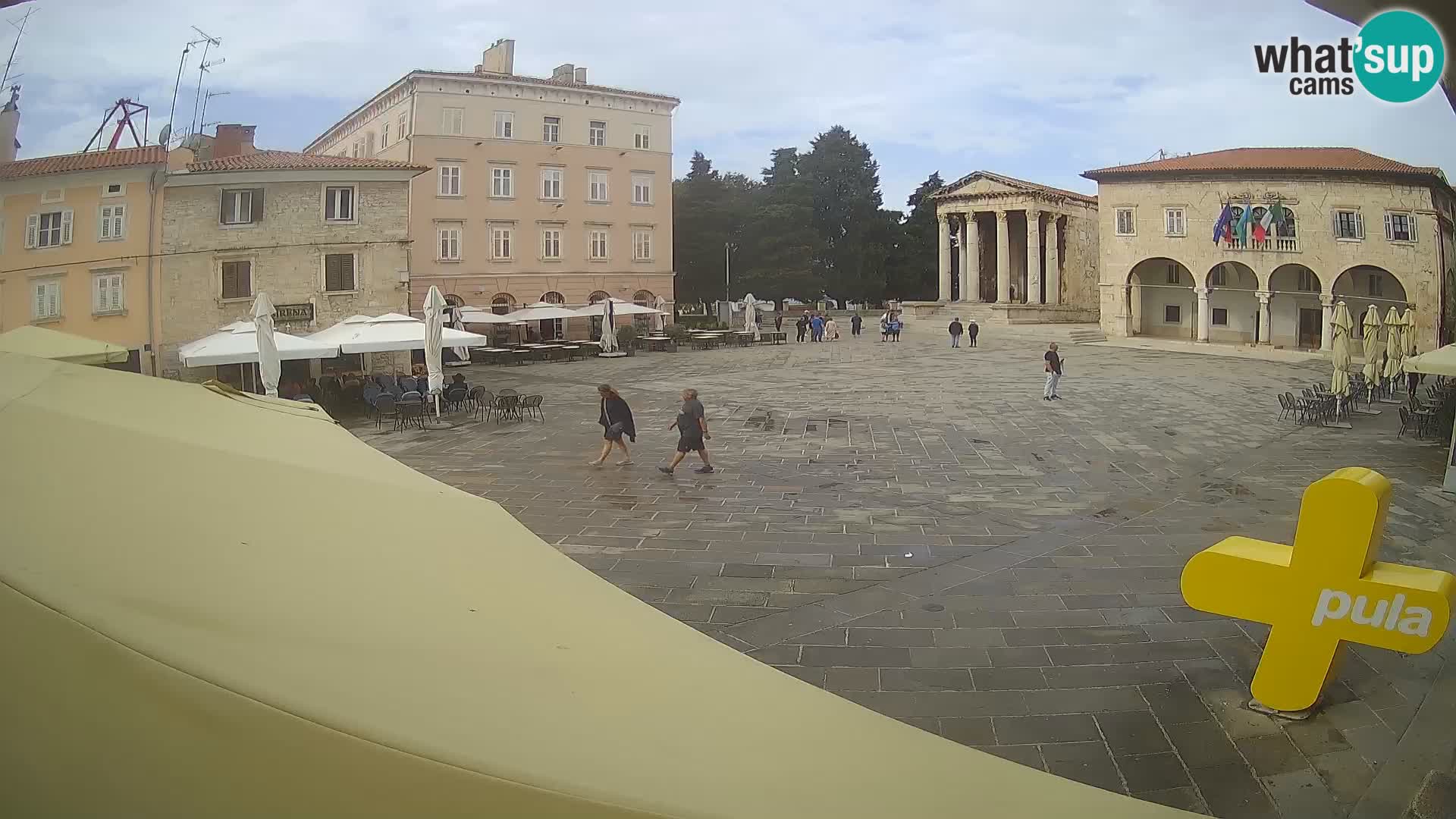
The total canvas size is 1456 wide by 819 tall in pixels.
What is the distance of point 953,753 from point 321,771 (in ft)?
4.07

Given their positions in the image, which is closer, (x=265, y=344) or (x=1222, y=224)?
(x=265, y=344)

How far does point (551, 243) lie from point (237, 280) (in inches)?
157

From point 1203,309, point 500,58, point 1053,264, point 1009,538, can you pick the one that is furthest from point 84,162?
point 1053,264

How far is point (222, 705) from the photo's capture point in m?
0.99

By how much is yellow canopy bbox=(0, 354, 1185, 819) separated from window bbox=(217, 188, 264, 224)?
2.44 meters

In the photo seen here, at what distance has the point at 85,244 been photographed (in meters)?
3.14

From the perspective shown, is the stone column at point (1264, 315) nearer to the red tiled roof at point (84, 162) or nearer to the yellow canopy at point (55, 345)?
the red tiled roof at point (84, 162)

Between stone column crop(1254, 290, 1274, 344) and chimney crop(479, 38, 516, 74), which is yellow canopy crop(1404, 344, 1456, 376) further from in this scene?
chimney crop(479, 38, 516, 74)

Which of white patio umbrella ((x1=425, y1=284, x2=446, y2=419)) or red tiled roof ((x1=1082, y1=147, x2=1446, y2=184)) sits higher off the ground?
red tiled roof ((x1=1082, y1=147, x2=1446, y2=184))

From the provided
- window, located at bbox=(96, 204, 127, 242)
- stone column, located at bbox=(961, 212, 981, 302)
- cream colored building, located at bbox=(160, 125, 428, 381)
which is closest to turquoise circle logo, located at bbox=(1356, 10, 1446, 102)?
window, located at bbox=(96, 204, 127, 242)

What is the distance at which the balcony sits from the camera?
6.70 metres

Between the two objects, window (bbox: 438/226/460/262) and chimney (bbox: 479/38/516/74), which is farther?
window (bbox: 438/226/460/262)

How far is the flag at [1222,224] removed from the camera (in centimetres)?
763

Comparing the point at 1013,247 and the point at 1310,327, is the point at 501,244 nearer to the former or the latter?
the point at 1310,327
